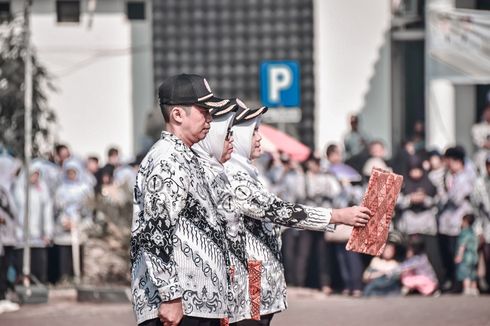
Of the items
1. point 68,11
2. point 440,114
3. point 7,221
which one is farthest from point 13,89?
point 68,11

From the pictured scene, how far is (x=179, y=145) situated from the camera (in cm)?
817

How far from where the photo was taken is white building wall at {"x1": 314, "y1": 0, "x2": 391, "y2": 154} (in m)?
30.1

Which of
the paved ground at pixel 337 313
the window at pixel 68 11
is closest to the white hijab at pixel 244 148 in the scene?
the paved ground at pixel 337 313

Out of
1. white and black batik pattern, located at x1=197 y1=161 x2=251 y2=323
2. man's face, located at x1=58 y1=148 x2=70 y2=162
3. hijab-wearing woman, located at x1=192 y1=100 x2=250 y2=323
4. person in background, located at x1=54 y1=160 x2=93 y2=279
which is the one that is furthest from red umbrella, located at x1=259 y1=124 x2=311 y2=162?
hijab-wearing woman, located at x1=192 y1=100 x2=250 y2=323

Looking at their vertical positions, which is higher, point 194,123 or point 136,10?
point 136,10

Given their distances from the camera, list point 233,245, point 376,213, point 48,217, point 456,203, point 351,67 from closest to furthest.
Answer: point 376,213
point 233,245
point 456,203
point 48,217
point 351,67

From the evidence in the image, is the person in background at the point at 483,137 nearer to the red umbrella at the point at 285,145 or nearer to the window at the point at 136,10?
the red umbrella at the point at 285,145

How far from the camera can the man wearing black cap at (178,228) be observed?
312 inches

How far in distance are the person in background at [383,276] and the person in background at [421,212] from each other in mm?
403

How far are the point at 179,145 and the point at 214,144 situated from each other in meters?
0.64

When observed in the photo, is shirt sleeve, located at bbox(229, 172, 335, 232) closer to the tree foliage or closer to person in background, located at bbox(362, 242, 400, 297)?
person in background, located at bbox(362, 242, 400, 297)

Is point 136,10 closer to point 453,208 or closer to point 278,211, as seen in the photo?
point 453,208

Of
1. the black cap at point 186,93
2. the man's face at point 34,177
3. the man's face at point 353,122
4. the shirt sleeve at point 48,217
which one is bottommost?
the shirt sleeve at point 48,217

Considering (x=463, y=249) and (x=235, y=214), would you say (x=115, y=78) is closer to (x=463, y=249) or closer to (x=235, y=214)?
(x=463, y=249)
